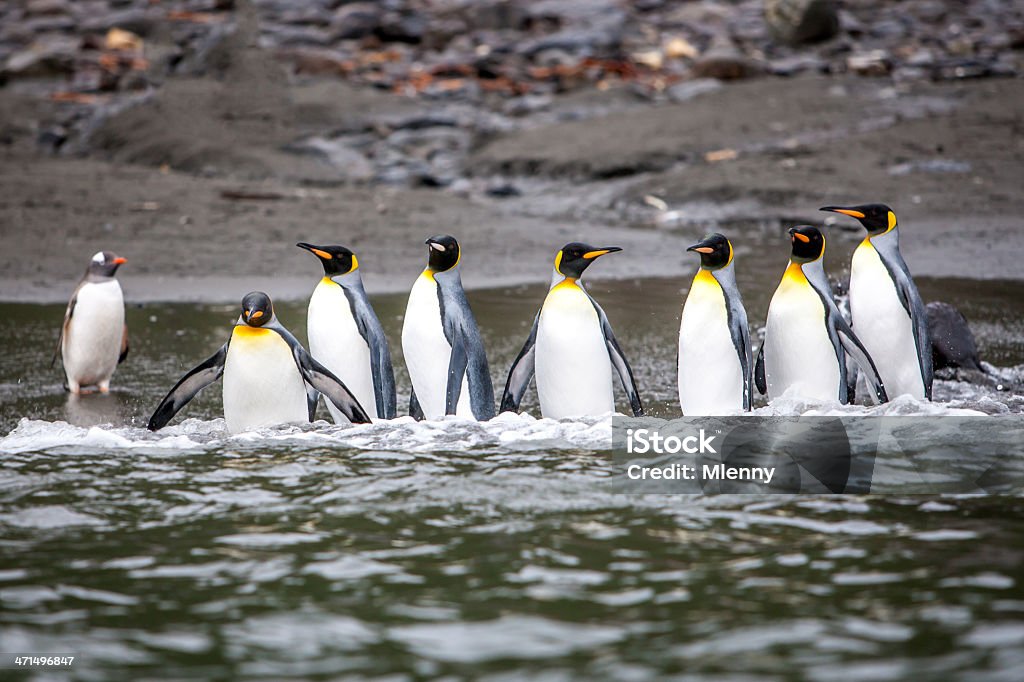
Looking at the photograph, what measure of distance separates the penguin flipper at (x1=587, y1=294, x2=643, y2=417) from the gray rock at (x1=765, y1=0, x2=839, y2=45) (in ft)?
55.7

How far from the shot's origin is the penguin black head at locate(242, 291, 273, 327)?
559cm

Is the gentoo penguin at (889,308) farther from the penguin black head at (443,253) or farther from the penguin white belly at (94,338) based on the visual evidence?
the penguin white belly at (94,338)

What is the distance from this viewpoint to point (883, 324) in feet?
20.2

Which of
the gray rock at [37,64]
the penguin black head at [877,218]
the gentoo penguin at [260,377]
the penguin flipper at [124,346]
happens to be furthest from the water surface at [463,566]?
the gray rock at [37,64]

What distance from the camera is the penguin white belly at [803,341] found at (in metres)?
5.89

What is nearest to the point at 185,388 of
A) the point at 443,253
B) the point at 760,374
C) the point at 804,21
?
the point at 443,253

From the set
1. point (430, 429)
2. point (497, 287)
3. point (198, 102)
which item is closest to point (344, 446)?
point (430, 429)

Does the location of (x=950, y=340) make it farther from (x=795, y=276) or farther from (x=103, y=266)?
(x=103, y=266)

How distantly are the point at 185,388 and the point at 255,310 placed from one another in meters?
0.48

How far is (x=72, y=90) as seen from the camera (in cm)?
2042

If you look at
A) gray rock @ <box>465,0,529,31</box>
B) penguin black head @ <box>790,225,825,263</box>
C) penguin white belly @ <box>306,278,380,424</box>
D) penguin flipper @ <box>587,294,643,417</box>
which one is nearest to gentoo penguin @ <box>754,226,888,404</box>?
penguin black head @ <box>790,225,825,263</box>

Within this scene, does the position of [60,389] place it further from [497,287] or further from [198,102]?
[198,102]

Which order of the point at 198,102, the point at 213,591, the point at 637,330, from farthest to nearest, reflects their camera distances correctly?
the point at 198,102 < the point at 637,330 < the point at 213,591

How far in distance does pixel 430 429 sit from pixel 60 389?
8.70 ft
